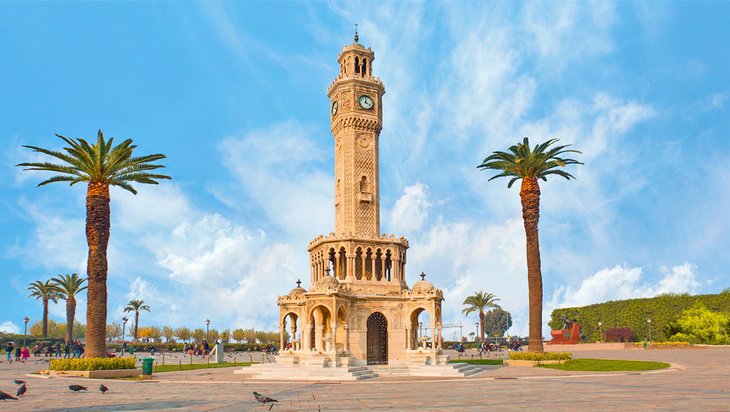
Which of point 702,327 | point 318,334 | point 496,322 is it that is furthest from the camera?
point 496,322

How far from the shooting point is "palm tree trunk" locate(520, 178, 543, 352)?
41.1 meters

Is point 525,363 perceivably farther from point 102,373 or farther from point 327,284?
point 102,373

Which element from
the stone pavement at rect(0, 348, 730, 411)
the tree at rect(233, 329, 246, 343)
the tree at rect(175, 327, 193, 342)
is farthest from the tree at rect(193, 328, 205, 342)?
the stone pavement at rect(0, 348, 730, 411)

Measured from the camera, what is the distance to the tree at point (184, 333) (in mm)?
109938

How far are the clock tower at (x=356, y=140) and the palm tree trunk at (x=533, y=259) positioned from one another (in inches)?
432

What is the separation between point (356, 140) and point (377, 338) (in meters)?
14.6

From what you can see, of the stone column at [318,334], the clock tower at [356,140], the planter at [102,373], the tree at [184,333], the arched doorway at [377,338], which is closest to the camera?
the planter at [102,373]

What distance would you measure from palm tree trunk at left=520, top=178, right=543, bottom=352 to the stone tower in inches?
293

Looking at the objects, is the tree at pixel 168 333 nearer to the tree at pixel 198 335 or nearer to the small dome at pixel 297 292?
the tree at pixel 198 335

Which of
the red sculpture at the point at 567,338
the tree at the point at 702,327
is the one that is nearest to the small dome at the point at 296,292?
the red sculpture at the point at 567,338

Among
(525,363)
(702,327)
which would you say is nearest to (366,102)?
(525,363)

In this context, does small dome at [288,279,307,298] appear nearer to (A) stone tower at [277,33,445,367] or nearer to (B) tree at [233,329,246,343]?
(A) stone tower at [277,33,445,367]

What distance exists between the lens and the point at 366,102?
44.4 m

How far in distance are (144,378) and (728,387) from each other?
88.3 feet
